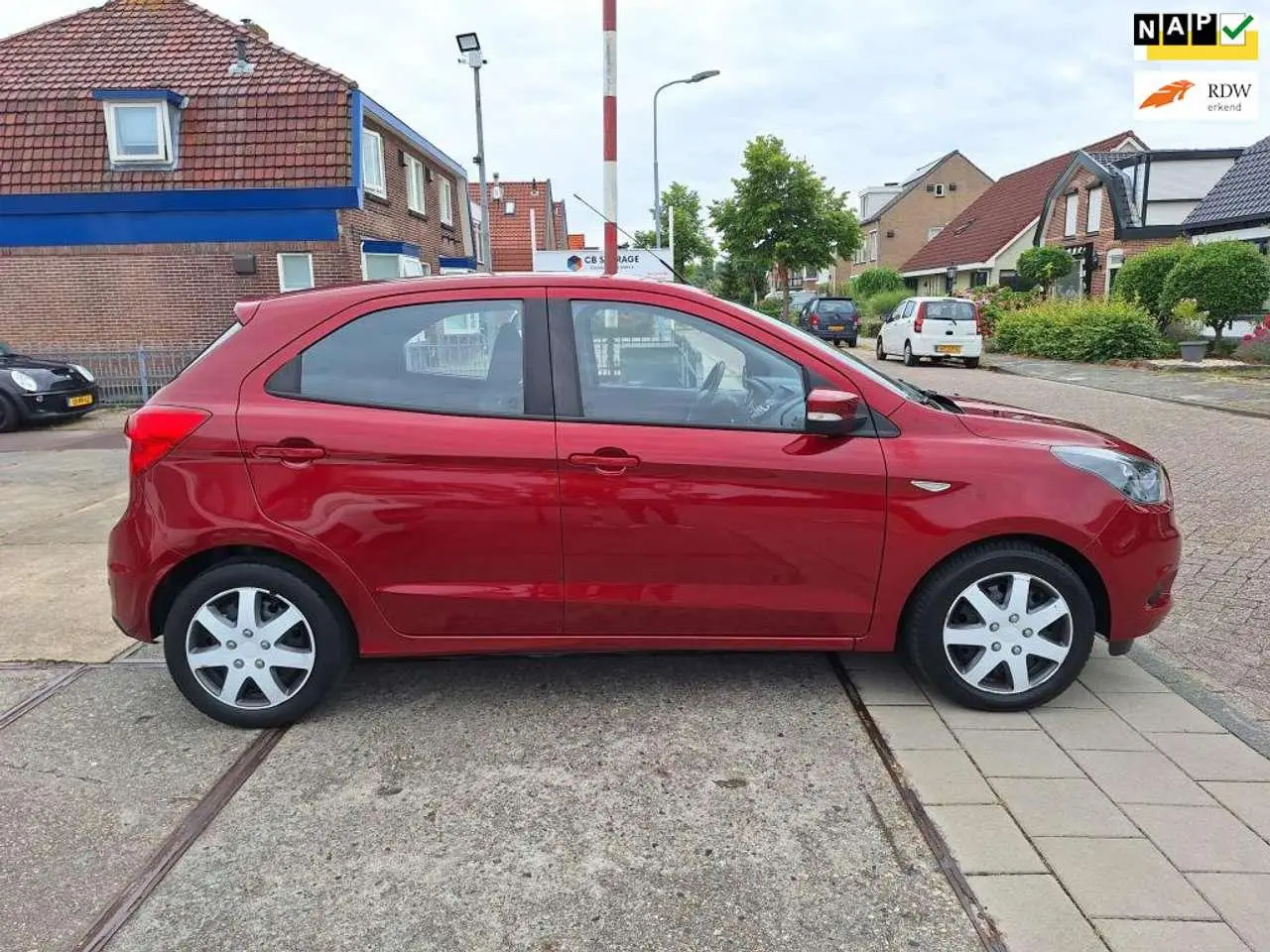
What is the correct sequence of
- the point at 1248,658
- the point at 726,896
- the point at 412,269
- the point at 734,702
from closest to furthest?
1. the point at 726,896
2. the point at 734,702
3. the point at 1248,658
4. the point at 412,269

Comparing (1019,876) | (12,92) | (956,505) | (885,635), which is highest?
(12,92)

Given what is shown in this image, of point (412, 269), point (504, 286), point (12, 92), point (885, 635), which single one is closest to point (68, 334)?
point (12, 92)

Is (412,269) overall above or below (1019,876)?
above

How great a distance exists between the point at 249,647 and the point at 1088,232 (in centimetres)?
3507

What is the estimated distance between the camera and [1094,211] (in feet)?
103

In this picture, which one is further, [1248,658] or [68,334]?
[68,334]

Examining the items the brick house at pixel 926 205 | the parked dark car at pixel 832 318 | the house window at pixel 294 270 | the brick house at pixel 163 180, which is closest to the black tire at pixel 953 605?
the brick house at pixel 163 180

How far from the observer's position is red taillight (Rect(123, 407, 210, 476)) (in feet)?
10.1

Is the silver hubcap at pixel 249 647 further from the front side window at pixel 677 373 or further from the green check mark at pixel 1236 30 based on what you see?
the green check mark at pixel 1236 30

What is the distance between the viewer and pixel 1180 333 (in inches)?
829

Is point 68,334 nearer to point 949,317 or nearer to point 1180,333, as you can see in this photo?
point 949,317

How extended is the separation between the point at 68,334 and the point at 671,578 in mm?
17400

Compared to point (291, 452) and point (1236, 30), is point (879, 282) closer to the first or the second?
Answer: point (1236, 30)

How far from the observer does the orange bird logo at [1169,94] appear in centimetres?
2058
